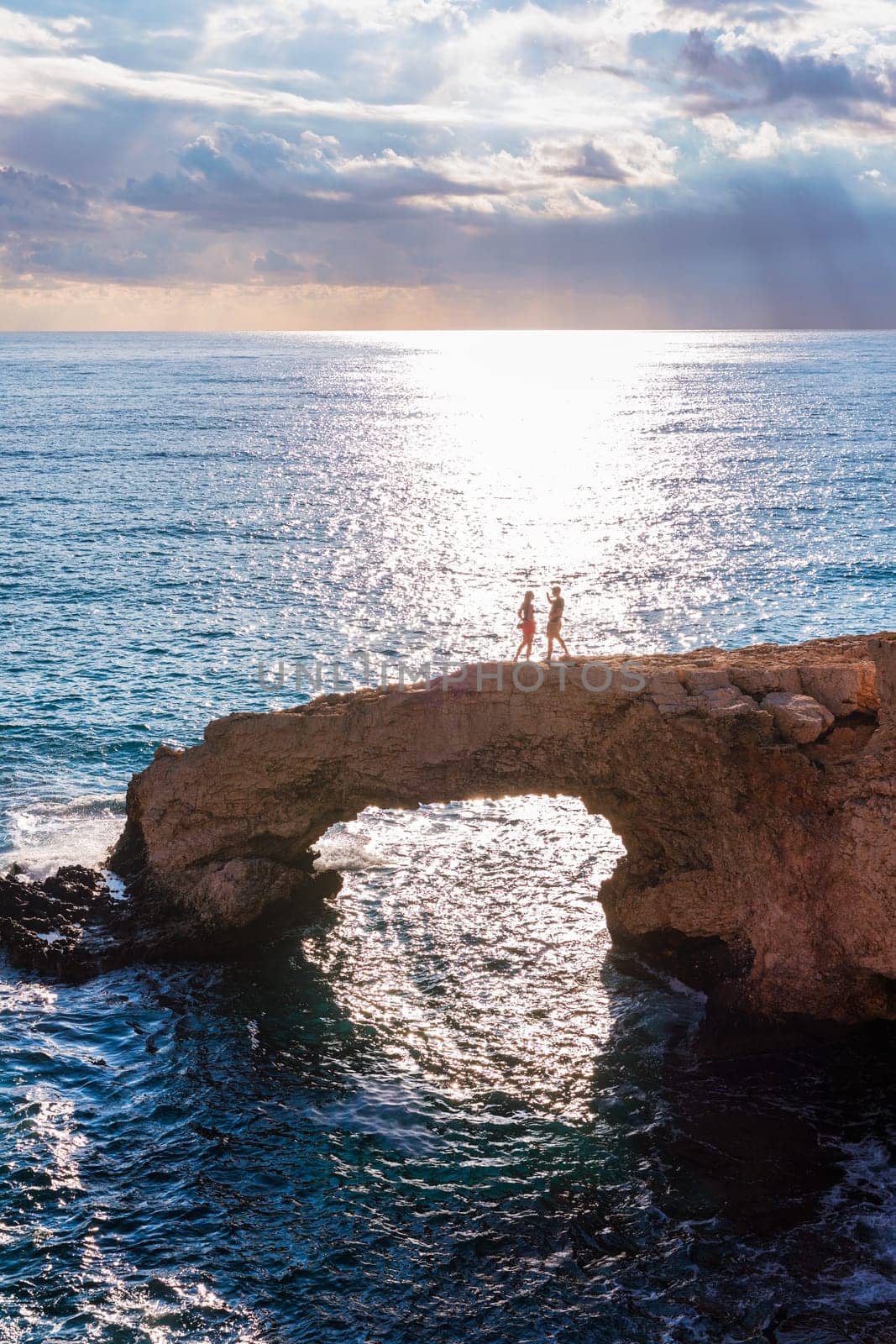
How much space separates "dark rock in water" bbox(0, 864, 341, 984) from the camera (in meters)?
29.2

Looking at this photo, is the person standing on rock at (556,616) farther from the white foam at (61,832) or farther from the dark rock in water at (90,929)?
the white foam at (61,832)

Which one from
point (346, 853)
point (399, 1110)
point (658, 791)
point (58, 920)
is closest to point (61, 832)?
point (58, 920)

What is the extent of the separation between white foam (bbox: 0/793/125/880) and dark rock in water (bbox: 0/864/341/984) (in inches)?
73.4

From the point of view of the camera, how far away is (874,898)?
24422 mm

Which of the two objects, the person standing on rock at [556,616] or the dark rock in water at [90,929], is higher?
the person standing on rock at [556,616]

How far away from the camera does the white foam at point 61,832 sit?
33969 millimetres

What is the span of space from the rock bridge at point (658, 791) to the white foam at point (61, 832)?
136 inches

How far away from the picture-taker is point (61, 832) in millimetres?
36031

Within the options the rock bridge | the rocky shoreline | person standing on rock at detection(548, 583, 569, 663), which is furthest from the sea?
person standing on rock at detection(548, 583, 569, 663)

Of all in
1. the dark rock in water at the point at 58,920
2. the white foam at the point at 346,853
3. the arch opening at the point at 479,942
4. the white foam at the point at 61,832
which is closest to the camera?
the arch opening at the point at 479,942

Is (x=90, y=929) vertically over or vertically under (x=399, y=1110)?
over

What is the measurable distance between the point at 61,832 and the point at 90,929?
6.64 meters

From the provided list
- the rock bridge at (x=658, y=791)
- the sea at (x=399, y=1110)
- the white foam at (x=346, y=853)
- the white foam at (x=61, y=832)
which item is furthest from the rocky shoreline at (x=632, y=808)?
the white foam at (x=61, y=832)

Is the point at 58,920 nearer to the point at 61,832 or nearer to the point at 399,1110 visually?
the point at 61,832
